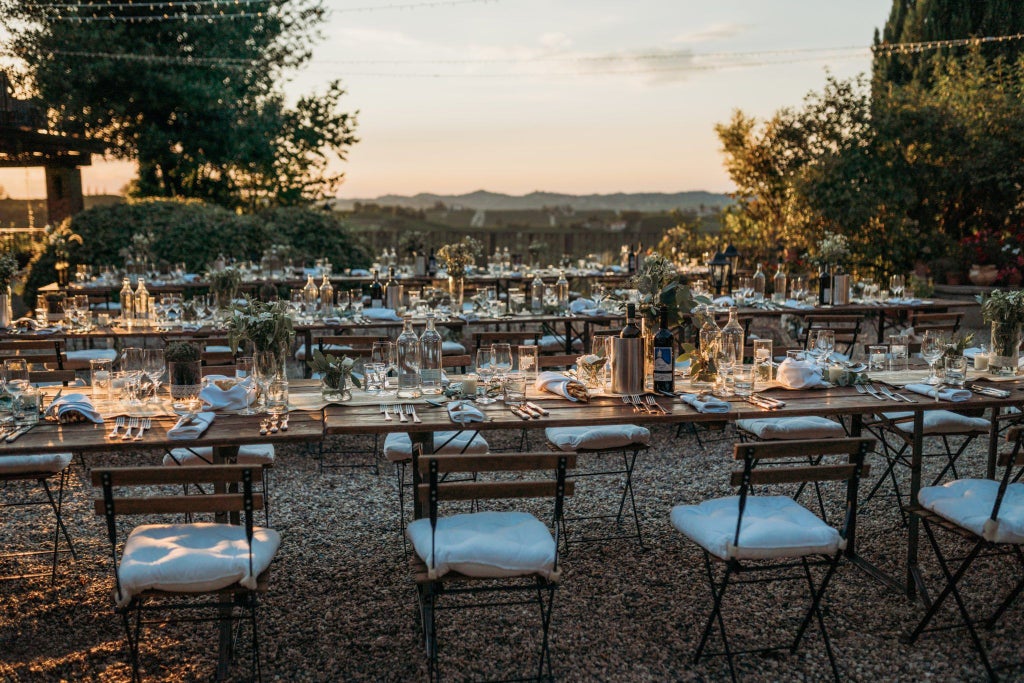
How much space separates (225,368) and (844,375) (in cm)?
306

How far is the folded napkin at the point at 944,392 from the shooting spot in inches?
164

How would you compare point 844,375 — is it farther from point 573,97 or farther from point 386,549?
point 573,97

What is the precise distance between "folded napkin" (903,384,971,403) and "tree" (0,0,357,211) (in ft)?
48.7

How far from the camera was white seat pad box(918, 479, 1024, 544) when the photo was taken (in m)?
3.49

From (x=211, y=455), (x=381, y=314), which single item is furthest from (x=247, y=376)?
(x=381, y=314)

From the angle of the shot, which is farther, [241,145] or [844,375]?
[241,145]

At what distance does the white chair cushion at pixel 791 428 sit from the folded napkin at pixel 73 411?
3008 millimetres

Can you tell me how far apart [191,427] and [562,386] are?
63.9 inches

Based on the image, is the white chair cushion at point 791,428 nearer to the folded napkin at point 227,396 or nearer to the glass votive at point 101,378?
the folded napkin at point 227,396

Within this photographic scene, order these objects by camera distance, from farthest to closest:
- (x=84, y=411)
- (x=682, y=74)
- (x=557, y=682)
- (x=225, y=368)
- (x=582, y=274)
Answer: (x=682, y=74) < (x=582, y=274) < (x=225, y=368) < (x=84, y=411) < (x=557, y=682)

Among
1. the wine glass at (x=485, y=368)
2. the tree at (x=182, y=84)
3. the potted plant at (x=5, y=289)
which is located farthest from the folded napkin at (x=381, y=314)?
the tree at (x=182, y=84)

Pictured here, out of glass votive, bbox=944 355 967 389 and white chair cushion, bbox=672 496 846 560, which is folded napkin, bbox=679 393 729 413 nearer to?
white chair cushion, bbox=672 496 846 560

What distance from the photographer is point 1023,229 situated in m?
13.8

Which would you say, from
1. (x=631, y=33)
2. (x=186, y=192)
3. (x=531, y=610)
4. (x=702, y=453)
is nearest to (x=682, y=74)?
(x=631, y=33)
